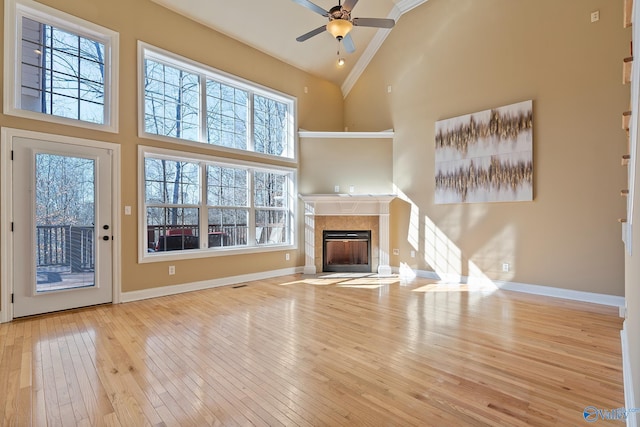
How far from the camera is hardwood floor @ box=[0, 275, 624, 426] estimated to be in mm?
1807

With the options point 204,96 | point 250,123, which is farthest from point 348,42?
point 204,96

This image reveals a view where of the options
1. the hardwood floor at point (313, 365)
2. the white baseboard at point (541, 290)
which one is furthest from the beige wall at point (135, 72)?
the white baseboard at point (541, 290)

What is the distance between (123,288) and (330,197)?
12.5 feet

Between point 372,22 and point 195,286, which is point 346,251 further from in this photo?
point 372,22

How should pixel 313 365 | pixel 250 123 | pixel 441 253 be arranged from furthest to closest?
pixel 250 123
pixel 441 253
pixel 313 365

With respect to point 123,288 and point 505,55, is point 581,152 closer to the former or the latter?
point 505,55

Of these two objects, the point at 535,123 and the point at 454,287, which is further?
the point at 454,287

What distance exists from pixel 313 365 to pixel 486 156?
14.7ft

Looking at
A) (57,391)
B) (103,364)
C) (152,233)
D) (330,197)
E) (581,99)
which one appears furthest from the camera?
(330,197)

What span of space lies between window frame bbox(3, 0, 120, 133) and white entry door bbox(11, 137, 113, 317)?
Result: 0.32 metres

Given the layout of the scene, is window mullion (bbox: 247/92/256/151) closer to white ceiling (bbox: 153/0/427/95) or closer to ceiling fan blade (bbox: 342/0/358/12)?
white ceiling (bbox: 153/0/427/95)

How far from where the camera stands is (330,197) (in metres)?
6.28

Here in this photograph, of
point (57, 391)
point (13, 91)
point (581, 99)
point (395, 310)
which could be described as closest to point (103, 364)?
point (57, 391)

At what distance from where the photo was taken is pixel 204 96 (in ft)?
17.2
